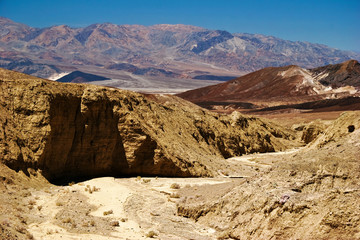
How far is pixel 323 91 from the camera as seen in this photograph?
125 metres

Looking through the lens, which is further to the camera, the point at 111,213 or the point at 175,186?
the point at 175,186

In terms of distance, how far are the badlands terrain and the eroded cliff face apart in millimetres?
48

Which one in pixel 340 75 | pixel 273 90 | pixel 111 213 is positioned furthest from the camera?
pixel 273 90

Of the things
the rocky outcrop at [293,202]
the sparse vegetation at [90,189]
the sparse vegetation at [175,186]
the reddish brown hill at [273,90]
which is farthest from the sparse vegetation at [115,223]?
the reddish brown hill at [273,90]

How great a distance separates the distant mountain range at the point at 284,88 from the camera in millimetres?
118681

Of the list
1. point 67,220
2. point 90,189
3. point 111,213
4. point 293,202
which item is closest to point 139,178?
point 90,189

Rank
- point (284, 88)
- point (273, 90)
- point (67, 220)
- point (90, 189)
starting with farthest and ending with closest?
point (273, 90)
point (284, 88)
point (90, 189)
point (67, 220)

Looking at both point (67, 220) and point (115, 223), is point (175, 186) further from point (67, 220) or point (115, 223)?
point (67, 220)

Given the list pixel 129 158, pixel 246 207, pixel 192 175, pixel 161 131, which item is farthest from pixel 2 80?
pixel 246 207

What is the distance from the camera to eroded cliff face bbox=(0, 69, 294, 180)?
679 inches

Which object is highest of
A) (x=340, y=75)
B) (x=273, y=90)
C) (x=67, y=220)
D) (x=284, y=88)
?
(x=340, y=75)

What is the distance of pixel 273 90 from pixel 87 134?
4932 inches

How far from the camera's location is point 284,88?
136625 millimetres

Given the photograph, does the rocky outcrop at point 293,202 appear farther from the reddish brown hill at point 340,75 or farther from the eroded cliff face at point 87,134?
the reddish brown hill at point 340,75
